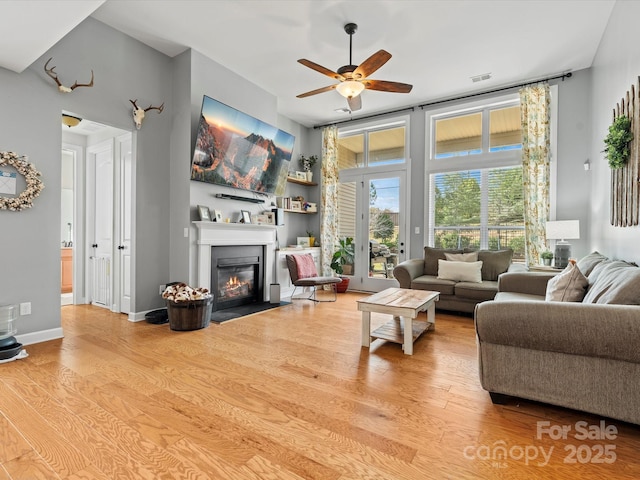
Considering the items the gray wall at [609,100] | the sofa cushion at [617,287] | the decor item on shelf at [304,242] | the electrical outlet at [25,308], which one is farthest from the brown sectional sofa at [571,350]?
the decor item on shelf at [304,242]

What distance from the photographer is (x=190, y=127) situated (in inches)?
163

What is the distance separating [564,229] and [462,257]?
1283 mm

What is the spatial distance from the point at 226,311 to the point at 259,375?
2.20 m

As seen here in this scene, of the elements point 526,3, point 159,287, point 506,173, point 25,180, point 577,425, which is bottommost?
point 577,425

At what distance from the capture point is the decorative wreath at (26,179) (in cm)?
295

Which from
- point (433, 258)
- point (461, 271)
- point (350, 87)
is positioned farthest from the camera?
point (433, 258)

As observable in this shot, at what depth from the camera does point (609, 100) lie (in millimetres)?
3479

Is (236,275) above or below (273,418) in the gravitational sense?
above

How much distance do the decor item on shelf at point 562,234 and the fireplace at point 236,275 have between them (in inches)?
159

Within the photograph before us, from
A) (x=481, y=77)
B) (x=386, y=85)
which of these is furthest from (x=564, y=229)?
(x=386, y=85)

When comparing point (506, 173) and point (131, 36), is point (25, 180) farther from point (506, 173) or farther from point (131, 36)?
point (506, 173)

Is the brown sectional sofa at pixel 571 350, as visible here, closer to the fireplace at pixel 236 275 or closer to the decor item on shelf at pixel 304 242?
the fireplace at pixel 236 275

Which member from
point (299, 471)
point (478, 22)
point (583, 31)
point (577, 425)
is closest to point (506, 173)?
point (583, 31)

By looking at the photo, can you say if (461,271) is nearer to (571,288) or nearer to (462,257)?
(462,257)
